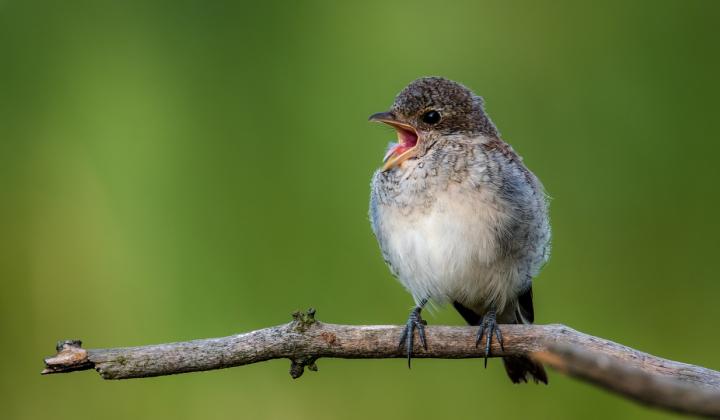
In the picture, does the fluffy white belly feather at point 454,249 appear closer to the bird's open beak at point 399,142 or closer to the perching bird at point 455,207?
the perching bird at point 455,207

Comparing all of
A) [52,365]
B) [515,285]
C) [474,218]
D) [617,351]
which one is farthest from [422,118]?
[52,365]

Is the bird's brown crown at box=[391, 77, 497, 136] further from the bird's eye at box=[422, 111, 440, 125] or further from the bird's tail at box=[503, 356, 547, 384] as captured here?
the bird's tail at box=[503, 356, 547, 384]

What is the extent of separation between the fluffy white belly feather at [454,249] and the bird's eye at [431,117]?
1.48 ft

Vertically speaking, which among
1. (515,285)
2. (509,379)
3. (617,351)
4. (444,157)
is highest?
(444,157)

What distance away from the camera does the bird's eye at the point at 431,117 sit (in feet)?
13.9

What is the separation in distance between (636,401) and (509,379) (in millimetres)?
3009

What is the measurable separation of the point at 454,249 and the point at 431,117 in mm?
710

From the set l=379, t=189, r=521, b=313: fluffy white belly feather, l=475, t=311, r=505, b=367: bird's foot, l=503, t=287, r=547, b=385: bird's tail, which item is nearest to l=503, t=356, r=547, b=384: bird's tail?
l=503, t=287, r=547, b=385: bird's tail

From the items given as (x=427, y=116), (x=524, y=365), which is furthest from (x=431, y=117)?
(x=524, y=365)

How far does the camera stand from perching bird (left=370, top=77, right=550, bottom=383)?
3.99 meters

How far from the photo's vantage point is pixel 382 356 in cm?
350

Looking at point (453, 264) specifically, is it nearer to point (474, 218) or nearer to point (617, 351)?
point (474, 218)

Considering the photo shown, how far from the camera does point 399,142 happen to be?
4352 millimetres

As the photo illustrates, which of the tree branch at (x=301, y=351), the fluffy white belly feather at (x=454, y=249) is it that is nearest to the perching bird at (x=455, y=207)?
the fluffy white belly feather at (x=454, y=249)
